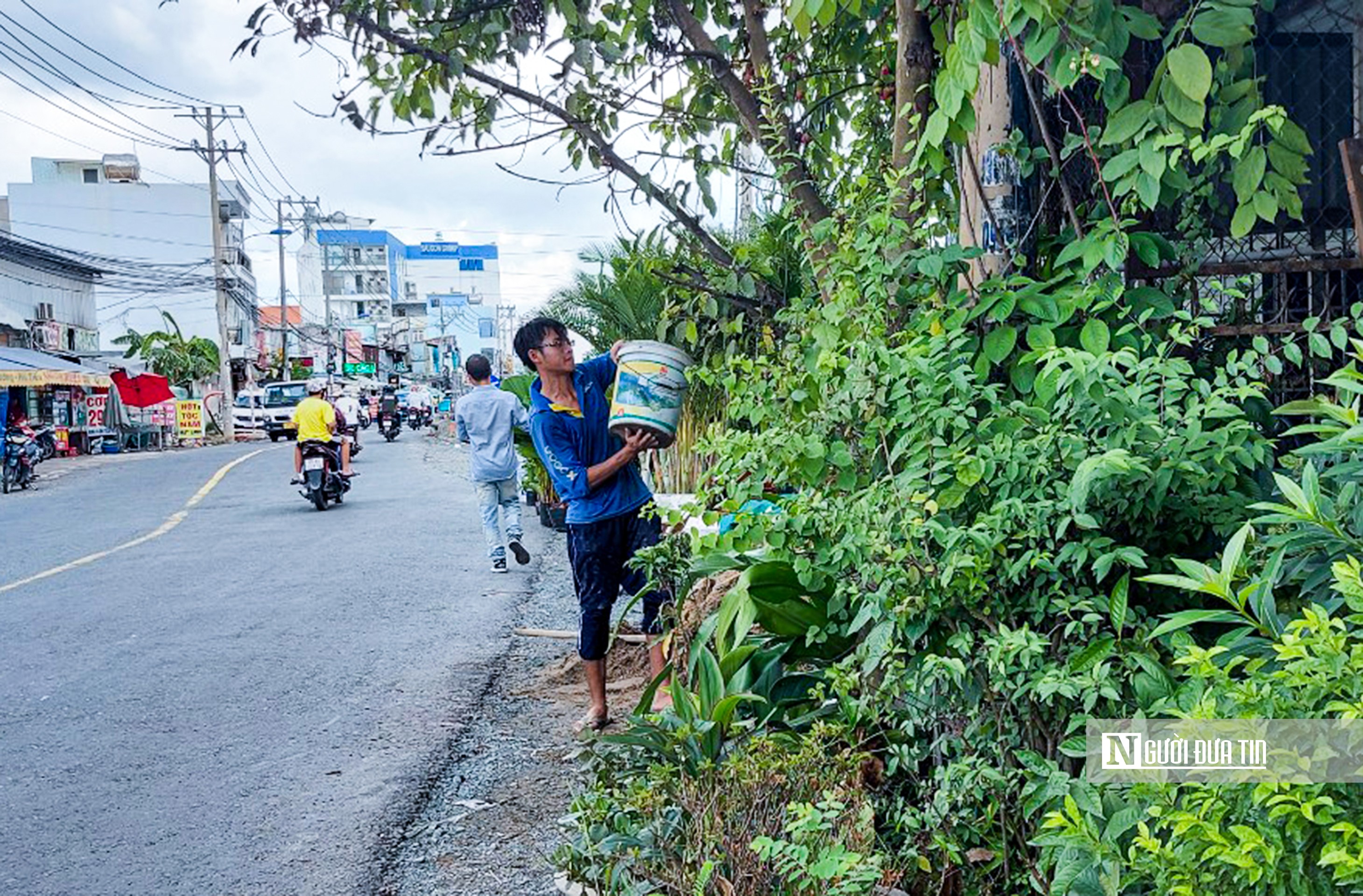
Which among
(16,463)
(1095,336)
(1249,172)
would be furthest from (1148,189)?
(16,463)

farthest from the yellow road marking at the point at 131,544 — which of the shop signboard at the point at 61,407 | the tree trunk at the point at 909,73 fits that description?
the shop signboard at the point at 61,407

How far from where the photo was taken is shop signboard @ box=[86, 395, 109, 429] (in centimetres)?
3684

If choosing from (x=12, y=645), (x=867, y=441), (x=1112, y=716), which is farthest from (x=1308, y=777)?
(x=12, y=645)

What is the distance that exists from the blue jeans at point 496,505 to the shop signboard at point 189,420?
113 ft

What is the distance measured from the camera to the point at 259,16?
15.6 ft

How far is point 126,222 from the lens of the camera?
59.4 m

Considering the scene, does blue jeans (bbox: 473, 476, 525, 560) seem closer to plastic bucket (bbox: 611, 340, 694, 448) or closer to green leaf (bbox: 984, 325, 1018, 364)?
plastic bucket (bbox: 611, 340, 694, 448)

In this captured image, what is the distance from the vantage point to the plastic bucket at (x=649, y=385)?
4.42 m

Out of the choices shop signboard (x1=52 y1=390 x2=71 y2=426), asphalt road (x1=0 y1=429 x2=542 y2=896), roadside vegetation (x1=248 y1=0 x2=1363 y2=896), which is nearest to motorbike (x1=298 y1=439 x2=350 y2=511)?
asphalt road (x1=0 y1=429 x2=542 y2=896)

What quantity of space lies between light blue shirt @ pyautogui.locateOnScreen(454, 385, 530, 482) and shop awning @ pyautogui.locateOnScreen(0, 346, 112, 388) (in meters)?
19.7

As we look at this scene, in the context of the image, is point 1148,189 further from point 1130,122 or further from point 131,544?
point 131,544

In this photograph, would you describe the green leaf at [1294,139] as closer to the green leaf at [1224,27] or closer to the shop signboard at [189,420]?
the green leaf at [1224,27]

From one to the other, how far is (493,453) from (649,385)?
587 cm

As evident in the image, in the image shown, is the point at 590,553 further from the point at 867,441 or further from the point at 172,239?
the point at 172,239
